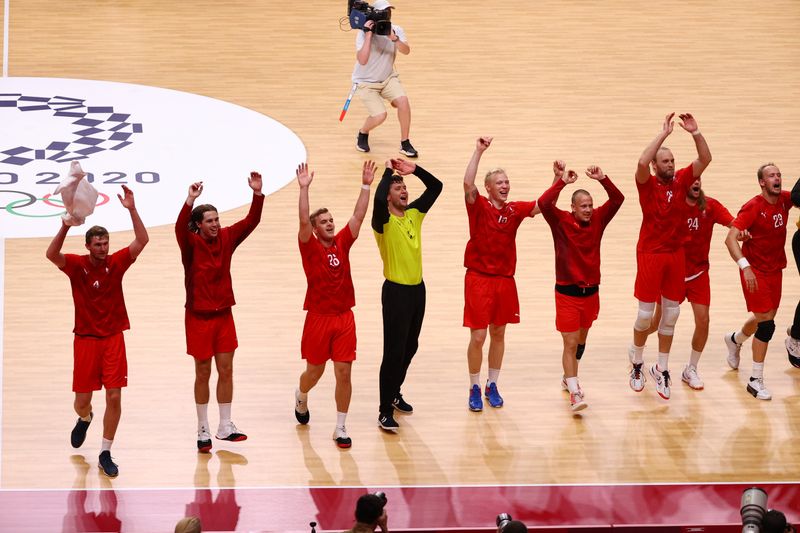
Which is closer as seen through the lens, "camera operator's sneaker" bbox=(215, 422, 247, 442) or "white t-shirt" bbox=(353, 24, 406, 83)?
"camera operator's sneaker" bbox=(215, 422, 247, 442)

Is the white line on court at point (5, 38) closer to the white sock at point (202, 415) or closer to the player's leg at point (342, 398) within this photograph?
the white sock at point (202, 415)

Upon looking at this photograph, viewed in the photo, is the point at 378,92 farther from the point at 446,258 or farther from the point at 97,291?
the point at 97,291

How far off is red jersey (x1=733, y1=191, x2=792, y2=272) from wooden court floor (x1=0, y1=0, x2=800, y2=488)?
112 cm

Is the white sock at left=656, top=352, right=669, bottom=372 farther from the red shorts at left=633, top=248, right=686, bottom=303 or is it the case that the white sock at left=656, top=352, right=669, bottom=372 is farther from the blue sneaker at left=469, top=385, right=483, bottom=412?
the blue sneaker at left=469, top=385, right=483, bottom=412

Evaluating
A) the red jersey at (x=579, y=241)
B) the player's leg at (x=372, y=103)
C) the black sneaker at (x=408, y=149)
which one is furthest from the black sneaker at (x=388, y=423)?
the player's leg at (x=372, y=103)

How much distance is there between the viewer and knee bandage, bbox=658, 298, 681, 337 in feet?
33.2

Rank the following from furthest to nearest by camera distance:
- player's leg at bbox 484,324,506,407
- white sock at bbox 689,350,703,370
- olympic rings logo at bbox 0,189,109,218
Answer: olympic rings logo at bbox 0,189,109,218 < white sock at bbox 689,350,703,370 < player's leg at bbox 484,324,506,407

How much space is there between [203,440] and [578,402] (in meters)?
2.88

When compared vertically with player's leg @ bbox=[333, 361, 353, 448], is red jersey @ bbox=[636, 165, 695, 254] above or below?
above

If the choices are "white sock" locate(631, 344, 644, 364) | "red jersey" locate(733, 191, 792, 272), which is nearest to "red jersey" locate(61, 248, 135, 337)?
"white sock" locate(631, 344, 644, 364)

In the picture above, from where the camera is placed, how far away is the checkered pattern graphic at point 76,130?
14273 millimetres

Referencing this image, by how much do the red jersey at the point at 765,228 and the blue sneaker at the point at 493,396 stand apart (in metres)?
2.29

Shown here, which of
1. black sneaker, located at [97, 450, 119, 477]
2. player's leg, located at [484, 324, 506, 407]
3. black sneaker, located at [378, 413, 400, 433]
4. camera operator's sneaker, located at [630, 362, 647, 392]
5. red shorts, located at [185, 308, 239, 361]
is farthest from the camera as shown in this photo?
camera operator's sneaker, located at [630, 362, 647, 392]

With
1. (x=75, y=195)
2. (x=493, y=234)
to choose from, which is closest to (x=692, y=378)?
(x=493, y=234)
